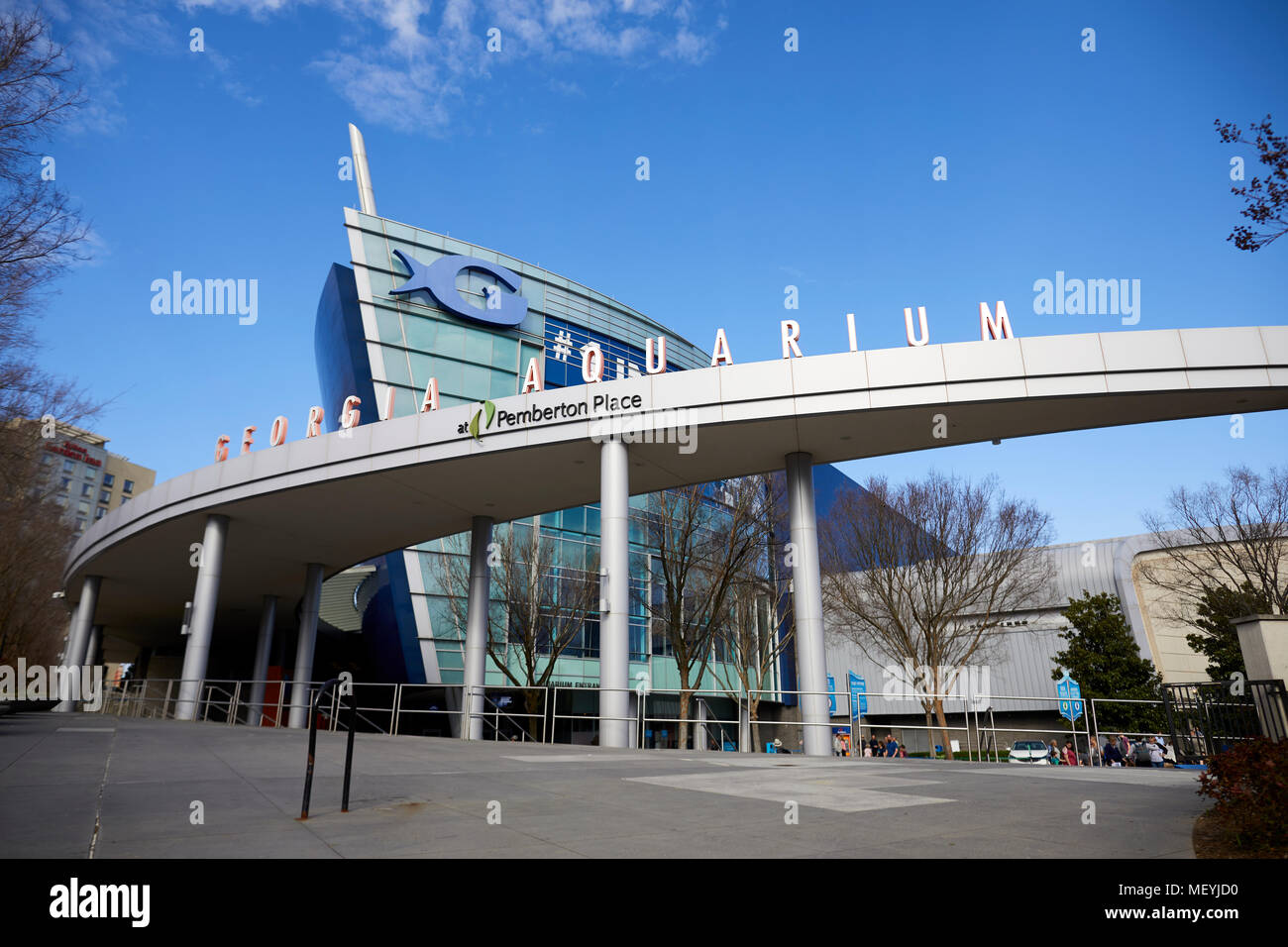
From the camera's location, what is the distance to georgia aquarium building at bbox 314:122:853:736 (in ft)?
117

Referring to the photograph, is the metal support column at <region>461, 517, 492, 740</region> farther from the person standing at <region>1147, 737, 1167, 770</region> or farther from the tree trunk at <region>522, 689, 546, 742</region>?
the person standing at <region>1147, 737, 1167, 770</region>

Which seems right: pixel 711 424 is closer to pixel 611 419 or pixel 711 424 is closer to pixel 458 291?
pixel 611 419

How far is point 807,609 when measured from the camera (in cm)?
1839

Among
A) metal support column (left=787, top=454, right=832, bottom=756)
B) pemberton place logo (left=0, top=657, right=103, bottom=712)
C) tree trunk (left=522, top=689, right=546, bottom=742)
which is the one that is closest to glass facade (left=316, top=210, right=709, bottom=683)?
tree trunk (left=522, top=689, right=546, bottom=742)

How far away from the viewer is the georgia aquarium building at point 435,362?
35.8 m

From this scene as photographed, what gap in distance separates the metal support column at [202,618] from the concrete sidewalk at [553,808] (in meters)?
12.2

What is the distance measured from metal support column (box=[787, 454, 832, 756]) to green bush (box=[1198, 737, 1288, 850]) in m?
11.6

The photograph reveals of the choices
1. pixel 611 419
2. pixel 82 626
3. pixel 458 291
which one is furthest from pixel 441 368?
pixel 611 419

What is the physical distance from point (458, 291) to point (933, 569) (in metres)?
28.3

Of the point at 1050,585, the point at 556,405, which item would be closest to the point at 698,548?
the point at 556,405

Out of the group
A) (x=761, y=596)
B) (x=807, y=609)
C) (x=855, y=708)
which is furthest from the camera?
(x=855, y=708)
